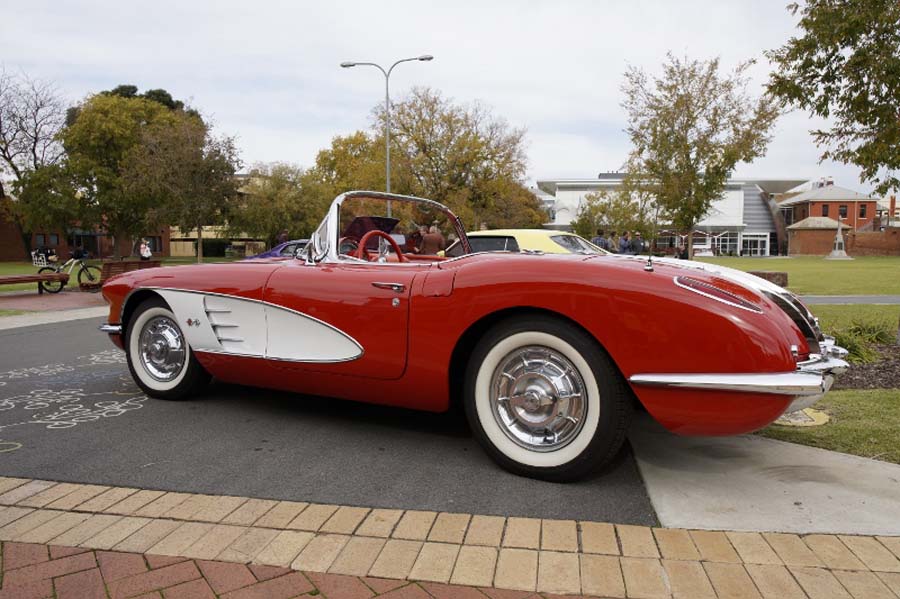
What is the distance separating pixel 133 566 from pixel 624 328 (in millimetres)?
2075

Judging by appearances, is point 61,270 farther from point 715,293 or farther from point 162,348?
point 715,293

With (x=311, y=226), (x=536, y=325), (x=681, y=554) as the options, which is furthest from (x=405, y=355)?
(x=311, y=226)

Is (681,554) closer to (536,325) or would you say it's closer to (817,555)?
(817,555)

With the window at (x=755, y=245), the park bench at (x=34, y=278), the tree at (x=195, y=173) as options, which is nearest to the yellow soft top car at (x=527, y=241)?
the park bench at (x=34, y=278)

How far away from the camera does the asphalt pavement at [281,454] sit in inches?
110

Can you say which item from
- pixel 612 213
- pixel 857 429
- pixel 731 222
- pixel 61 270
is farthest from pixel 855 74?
pixel 731 222

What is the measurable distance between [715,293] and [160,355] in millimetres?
3643

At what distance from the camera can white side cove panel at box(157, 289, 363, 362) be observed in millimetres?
3492

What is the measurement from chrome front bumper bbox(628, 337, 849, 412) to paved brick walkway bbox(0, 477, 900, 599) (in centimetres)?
54

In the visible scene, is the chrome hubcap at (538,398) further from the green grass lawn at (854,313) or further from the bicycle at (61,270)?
the bicycle at (61,270)

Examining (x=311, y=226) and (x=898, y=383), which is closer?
(x=898, y=383)

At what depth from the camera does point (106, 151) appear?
39438 mm

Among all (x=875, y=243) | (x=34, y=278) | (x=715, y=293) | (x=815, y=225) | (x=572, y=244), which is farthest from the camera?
(x=815, y=225)

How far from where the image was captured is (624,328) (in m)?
2.68
